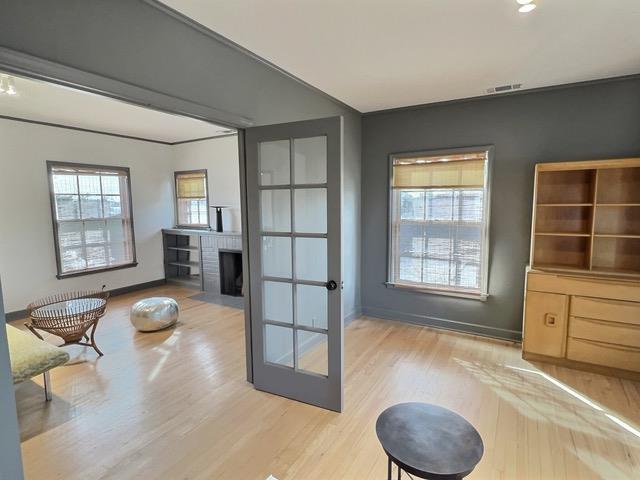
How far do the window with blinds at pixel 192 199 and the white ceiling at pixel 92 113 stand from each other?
0.75 meters

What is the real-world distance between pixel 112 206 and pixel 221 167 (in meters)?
1.92

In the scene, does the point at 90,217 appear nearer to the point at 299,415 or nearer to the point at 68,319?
the point at 68,319

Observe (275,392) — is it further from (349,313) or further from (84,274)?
(84,274)

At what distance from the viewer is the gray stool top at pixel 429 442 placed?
4.05ft

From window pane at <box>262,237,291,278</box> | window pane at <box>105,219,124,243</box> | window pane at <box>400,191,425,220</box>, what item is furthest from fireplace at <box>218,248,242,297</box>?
window pane at <box>262,237,291,278</box>

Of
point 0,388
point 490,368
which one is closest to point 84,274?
point 0,388

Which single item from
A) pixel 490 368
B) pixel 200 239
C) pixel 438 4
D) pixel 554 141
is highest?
pixel 438 4

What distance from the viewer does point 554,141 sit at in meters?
3.29

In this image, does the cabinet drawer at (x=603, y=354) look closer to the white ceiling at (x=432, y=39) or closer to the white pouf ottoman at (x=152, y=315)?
the white ceiling at (x=432, y=39)

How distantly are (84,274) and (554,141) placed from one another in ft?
21.1

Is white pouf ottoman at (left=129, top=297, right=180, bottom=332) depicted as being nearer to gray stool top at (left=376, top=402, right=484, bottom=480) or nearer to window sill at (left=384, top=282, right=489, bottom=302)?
window sill at (left=384, top=282, right=489, bottom=302)

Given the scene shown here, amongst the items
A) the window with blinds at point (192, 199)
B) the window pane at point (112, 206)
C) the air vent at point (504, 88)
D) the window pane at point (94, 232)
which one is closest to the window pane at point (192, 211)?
the window with blinds at point (192, 199)

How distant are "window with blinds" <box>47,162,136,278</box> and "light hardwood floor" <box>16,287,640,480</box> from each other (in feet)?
7.17

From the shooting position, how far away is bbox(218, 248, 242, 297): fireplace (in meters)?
5.62
